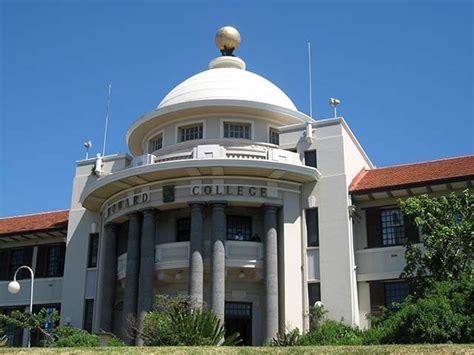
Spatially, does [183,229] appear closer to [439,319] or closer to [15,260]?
[15,260]

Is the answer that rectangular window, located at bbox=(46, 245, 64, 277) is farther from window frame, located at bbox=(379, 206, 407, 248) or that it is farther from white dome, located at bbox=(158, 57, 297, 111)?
window frame, located at bbox=(379, 206, 407, 248)

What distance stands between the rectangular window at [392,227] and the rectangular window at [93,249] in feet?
52.6

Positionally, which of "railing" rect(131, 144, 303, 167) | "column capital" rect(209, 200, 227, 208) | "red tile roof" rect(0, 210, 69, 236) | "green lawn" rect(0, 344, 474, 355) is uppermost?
"railing" rect(131, 144, 303, 167)

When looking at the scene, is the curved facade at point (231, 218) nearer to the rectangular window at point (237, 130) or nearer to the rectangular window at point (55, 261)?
the rectangular window at point (237, 130)

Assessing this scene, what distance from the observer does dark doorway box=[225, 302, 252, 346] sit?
33.5m

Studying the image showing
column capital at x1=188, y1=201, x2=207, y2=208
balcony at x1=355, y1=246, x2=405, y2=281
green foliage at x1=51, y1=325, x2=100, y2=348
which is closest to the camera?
green foliage at x1=51, y1=325, x2=100, y2=348

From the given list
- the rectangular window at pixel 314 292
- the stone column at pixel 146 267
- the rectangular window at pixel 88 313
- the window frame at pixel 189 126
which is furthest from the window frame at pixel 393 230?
the rectangular window at pixel 88 313

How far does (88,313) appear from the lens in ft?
123

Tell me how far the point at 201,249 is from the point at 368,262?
825 cm

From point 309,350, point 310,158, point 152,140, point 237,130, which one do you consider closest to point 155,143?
point 152,140

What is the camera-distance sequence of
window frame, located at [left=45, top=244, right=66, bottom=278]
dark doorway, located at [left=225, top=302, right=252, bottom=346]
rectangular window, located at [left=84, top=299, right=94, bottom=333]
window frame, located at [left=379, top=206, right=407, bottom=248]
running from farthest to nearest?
window frame, located at [left=45, top=244, right=66, bottom=278] → rectangular window, located at [left=84, top=299, right=94, bottom=333] → dark doorway, located at [left=225, top=302, right=252, bottom=346] → window frame, located at [left=379, top=206, right=407, bottom=248]

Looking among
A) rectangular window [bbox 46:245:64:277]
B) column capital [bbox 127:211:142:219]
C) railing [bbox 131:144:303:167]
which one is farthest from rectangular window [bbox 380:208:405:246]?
rectangular window [bbox 46:245:64:277]

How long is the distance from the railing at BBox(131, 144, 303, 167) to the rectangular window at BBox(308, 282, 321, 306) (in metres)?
6.18

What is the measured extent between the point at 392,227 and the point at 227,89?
12364mm
